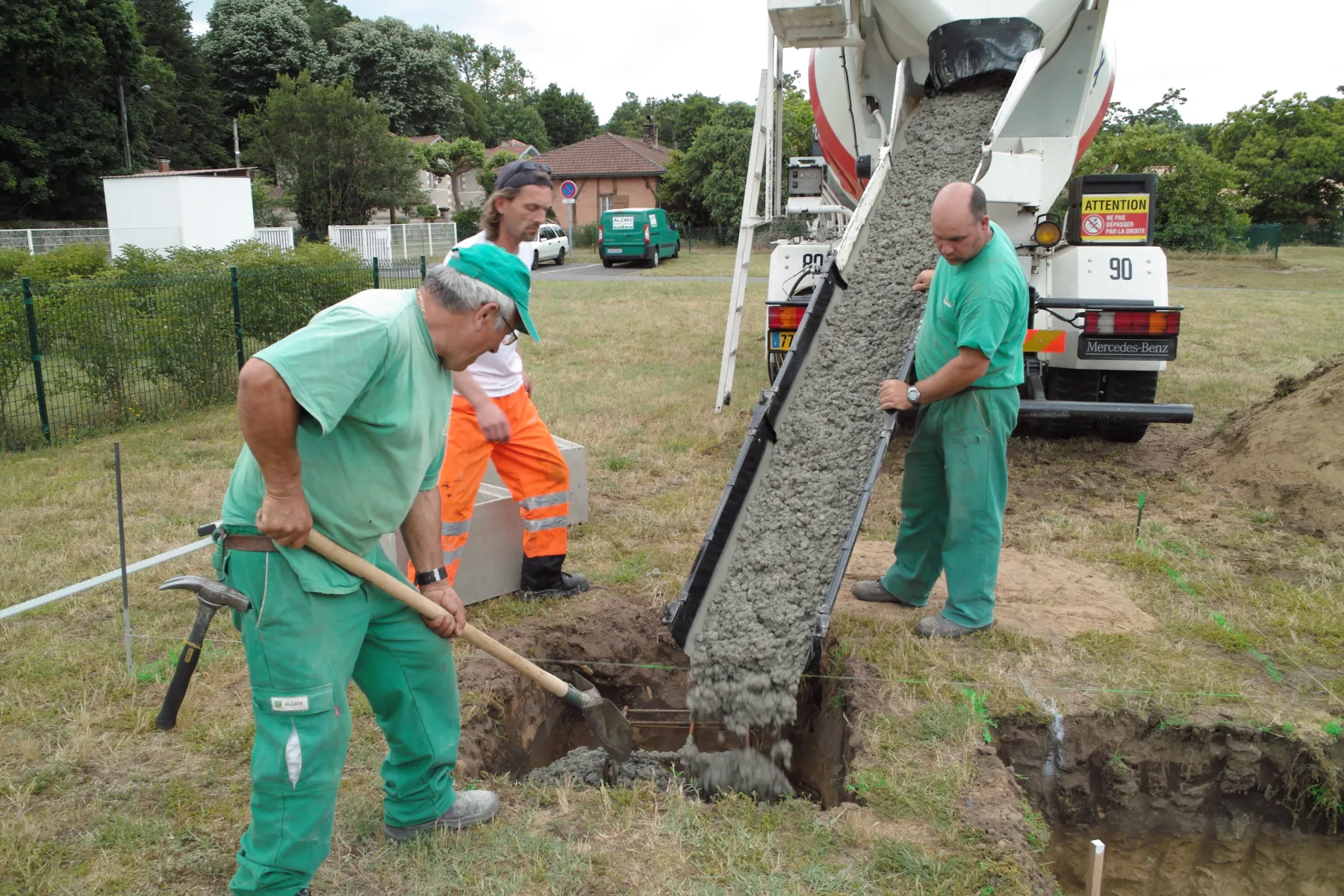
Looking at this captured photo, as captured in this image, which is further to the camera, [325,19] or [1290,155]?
[325,19]

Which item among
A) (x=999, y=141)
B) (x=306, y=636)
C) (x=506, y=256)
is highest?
(x=999, y=141)

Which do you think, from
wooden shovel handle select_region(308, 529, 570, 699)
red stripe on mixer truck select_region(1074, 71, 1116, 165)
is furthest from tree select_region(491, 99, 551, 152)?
wooden shovel handle select_region(308, 529, 570, 699)

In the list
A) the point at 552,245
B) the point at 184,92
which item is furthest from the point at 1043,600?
the point at 184,92

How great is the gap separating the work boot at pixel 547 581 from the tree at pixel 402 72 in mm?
56072

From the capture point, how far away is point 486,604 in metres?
4.50

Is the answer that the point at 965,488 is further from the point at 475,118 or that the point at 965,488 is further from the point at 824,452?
the point at 475,118

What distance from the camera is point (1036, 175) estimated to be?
5.43m

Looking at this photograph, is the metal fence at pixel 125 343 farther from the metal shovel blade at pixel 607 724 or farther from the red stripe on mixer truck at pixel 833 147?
the metal shovel blade at pixel 607 724

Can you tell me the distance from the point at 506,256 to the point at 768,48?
4.86m

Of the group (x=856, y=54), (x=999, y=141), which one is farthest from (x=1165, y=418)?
(x=856, y=54)

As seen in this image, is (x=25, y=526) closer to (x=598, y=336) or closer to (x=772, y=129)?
(x=772, y=129)

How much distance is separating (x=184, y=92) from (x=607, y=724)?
51.6 meters

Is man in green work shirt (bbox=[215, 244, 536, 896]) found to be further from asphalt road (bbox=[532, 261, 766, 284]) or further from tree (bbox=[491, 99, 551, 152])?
tree (bbox=[491, 99, 551, 152])

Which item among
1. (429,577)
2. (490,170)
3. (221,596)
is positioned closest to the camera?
(221,596)
